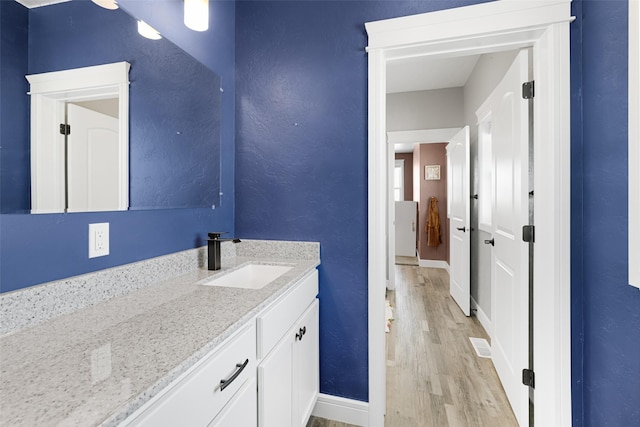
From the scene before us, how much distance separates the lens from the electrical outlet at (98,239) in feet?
3.46

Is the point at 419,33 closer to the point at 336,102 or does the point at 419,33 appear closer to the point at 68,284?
the point at 336,102

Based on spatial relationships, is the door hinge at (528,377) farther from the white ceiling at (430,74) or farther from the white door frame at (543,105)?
the white ceiling at (430,74)

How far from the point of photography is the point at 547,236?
4.59ft

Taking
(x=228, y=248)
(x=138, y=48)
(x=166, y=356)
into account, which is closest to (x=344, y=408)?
(x=228, y=248)

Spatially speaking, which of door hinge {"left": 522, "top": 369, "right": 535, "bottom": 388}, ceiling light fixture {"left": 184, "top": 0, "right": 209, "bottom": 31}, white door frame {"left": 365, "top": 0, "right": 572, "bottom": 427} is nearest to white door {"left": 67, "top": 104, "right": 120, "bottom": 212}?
ceiling light fixture {"left": 184, "top": 0, "right": 209, "bottom": 31}

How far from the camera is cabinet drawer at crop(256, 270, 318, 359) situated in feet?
3.49

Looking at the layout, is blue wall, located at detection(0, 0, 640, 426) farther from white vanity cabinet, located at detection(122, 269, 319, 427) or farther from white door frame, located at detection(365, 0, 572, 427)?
white vanity cabinet, located at detection(122, 269, 319, 427)

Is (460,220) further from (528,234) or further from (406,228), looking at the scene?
(406,228)

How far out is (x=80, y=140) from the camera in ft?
3.29

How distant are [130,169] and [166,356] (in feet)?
2.67

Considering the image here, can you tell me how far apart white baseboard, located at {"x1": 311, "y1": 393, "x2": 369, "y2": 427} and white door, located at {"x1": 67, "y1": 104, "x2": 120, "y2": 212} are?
1.46m

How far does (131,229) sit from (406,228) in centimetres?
600

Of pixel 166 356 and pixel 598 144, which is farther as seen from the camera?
pixel 598 144

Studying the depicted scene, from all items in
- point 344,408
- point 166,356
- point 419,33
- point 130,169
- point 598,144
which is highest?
point 419,33
